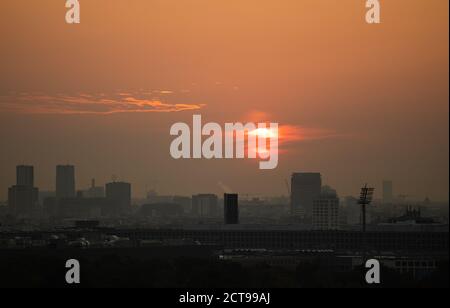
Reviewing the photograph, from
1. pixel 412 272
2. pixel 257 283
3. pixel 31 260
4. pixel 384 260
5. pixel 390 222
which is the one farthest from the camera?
pixel 390 222
